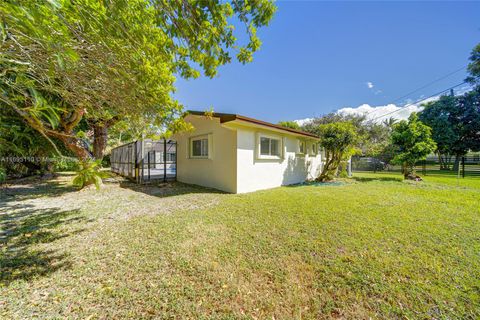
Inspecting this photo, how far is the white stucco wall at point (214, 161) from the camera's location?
688 centimetres

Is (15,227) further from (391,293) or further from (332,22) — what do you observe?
(332,22)

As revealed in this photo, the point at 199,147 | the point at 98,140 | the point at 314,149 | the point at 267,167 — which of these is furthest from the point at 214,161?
the point at 314,149

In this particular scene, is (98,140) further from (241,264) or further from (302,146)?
(302,146)

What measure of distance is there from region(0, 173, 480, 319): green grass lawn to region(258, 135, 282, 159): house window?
11.5 ft

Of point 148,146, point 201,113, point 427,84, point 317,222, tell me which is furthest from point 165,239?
point 427,84

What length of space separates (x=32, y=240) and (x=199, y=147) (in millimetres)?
6168

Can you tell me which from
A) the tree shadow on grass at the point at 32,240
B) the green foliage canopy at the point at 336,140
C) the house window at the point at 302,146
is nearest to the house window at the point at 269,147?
the house window at the point at 302,146

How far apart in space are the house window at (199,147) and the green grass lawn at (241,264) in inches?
160

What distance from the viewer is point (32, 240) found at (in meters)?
3.14

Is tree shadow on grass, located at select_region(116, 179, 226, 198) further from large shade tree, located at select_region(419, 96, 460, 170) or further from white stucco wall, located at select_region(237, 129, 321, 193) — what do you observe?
large shade tree, located at select_region(419, 96, 460, 170)

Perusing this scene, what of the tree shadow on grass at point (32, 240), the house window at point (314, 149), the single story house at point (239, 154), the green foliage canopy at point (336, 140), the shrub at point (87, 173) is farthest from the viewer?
the house window at point (314, 149)

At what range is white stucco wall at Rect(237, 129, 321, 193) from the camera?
688 centimetres

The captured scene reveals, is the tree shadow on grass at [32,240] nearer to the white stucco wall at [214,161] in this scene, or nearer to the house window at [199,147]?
the white stucco wall at [214,161]

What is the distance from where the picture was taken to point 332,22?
7418 millimetres
